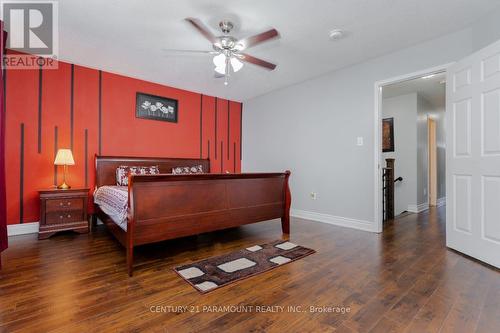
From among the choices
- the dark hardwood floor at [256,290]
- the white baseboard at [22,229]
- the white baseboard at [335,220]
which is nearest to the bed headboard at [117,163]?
the white baseboard at [22,229]

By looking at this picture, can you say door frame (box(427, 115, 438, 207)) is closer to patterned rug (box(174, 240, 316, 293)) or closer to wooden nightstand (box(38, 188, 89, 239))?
patterned rug (box(174, 240, 316, 293))

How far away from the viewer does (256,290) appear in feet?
5.97

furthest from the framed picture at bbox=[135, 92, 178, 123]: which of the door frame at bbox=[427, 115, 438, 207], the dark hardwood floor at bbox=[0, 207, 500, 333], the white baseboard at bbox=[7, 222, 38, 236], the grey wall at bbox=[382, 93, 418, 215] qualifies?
the door frame at bbox=[427, 115, 438, 207]

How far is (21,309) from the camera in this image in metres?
1.55

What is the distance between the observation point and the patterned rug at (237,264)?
1949mm

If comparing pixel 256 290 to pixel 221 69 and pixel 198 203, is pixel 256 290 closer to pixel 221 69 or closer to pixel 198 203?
pixel 198 203

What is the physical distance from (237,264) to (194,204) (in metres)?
0.75

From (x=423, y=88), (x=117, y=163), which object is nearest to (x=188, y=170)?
(x=117, y=163)

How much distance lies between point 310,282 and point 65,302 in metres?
1.76

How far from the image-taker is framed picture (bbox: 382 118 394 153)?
5.24 m

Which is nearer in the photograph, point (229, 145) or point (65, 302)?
point (65, 302)

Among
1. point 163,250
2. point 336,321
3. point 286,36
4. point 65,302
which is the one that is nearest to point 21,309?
point 65,302

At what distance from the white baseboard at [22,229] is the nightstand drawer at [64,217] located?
0.44 meters

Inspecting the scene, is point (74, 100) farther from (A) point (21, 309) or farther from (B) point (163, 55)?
(A) point (21, 309)
